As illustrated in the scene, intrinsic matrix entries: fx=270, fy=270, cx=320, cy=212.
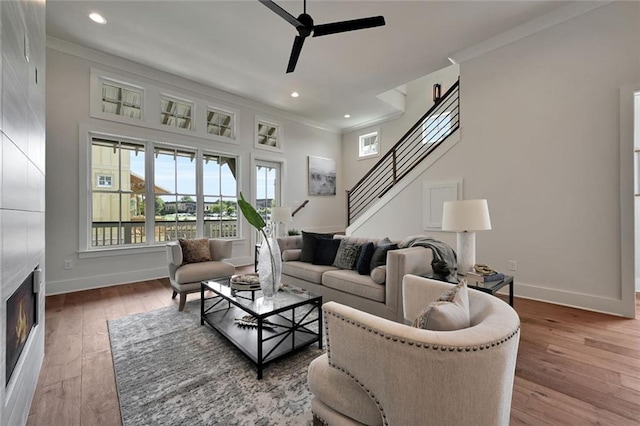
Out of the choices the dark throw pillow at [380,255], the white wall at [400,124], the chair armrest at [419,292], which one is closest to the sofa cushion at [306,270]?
the dark throw pillow at [380,255]

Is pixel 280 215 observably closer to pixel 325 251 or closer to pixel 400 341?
pixel 325 251

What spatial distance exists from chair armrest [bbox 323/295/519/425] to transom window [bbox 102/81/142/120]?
4921 millimetres

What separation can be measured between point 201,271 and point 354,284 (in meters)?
1.75

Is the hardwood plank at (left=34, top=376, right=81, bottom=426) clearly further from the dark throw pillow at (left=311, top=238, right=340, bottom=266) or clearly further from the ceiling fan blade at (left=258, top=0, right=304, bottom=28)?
the ceiling fan blade at (left=258, top=0, right=304, bottom=28)

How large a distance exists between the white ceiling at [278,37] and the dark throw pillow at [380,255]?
261 cm

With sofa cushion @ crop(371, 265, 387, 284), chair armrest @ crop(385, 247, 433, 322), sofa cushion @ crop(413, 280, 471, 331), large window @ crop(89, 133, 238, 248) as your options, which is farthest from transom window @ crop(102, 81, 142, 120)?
sofa cushion @ crop(413, 280, 471, 331)

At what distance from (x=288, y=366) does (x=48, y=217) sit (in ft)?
12.6

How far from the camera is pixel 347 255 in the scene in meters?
3.13

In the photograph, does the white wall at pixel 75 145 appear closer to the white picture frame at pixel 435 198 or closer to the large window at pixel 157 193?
the large window at pixel 157 193

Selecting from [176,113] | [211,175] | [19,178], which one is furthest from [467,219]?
[176,113]

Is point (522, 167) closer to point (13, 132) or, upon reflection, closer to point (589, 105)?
point (589, 105)

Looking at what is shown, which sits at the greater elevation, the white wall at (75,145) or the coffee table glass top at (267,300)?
the white wall at (75,145)

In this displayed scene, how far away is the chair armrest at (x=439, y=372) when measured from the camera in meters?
0.83

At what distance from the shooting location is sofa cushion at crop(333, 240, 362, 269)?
308 cm
